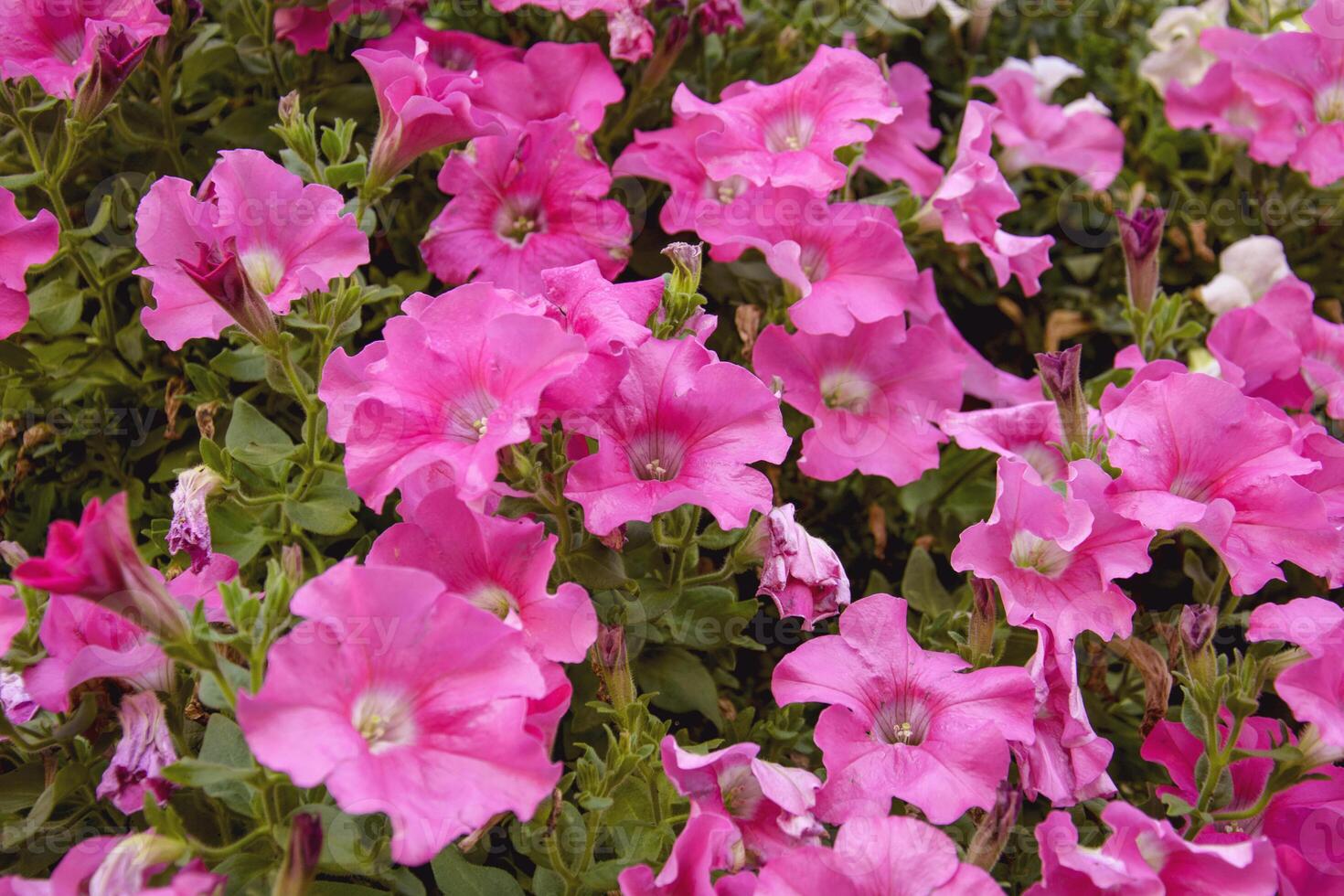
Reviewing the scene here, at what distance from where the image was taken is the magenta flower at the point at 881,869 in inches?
38.6

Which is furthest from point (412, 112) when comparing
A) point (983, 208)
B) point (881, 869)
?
point (881, 869)

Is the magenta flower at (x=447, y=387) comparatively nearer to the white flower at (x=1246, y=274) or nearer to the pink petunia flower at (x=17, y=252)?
the pink petunia flower at (x=17, y=252)

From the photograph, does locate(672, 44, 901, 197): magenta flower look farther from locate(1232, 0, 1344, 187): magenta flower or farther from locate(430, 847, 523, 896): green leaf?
locate(430, 847, 523, 896): green leaf

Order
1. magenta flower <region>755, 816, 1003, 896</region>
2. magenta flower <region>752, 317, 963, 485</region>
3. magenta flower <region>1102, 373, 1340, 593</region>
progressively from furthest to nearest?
magenta flower <region>752, 317, 963, 485</region> → magenta flower <region>1102, 373, 1340, 593</region> → magenta flower <region>755, 816, 1003, 896</region>

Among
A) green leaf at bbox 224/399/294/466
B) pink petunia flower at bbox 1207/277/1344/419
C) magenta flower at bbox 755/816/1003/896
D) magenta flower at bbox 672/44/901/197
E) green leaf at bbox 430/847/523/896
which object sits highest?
magenta flower at bbox 672/44/901/197

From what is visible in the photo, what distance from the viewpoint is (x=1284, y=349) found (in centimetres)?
153

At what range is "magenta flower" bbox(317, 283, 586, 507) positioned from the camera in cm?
102

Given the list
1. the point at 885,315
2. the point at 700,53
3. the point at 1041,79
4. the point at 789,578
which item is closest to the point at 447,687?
the point at 789,578

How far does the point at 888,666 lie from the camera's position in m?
1.19

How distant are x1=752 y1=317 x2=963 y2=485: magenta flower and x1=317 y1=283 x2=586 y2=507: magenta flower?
0.44 metres

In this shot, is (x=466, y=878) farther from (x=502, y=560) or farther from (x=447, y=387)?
(x=447, y=387)

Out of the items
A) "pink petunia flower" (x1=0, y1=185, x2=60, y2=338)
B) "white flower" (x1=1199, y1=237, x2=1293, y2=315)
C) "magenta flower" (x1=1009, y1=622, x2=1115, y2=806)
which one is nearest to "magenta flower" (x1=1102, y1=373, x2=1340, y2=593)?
"magenta flower" (x1=1009, y1=622, x2=1115, y2=806)

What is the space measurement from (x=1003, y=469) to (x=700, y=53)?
0.91 metres

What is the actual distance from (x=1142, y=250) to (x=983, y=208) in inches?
8.4
